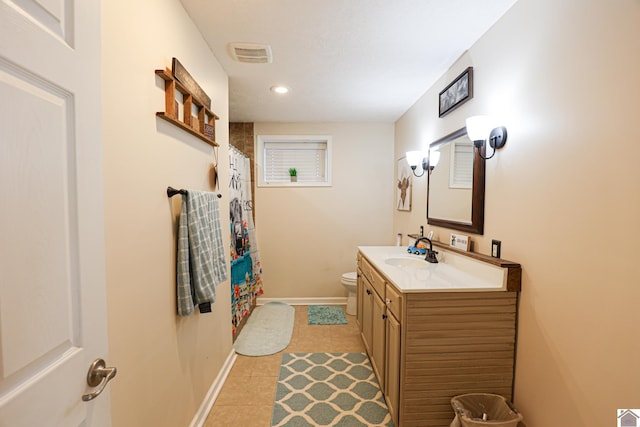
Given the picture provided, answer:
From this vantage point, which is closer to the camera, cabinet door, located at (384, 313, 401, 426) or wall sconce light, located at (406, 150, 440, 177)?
cabinet door, located at (384, 313, 401, 426)

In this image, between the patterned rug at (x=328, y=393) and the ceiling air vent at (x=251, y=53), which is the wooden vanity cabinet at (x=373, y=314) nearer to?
the patterned rug at (x=328, y=393)

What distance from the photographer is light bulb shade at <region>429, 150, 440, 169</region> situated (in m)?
2.29

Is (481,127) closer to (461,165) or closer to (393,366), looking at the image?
(461,165)

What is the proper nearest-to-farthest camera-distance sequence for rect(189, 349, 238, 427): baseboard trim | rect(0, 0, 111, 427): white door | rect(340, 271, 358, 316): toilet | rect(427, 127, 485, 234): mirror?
rect(0, 0, 111, 427): white door → rect(189, 349, 238, 427): baseboard trim → rect(427, 127, 485, 234): mirror → rect(340, 271, 358, 316): toilet

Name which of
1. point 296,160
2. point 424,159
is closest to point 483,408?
point 424,159

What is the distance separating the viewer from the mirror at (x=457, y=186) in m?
1.73

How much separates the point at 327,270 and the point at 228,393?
1.91 meters

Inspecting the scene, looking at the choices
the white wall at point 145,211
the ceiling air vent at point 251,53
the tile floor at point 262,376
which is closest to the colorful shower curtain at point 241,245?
the tile floor at point 262,376

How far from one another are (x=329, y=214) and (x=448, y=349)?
89.9 inches

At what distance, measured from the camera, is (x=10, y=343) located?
1.63 feet

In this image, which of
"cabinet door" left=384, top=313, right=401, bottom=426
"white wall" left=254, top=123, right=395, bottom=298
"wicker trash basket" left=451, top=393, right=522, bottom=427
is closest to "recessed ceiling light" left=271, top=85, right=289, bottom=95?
"white wall" left=254, top=123, right=395, bottom=298

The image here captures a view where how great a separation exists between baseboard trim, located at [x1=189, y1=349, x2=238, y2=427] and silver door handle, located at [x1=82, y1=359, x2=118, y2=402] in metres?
1.13

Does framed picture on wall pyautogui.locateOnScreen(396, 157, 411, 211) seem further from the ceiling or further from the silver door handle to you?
the silver door handle

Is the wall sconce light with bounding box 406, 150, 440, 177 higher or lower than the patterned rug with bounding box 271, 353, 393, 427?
higher
